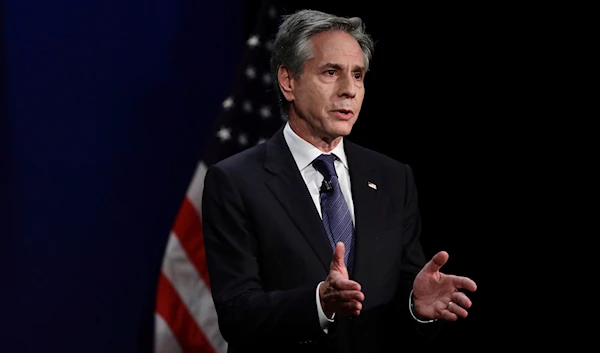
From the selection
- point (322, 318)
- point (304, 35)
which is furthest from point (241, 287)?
point (304, 35)

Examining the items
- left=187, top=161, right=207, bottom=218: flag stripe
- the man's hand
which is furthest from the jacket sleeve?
left=187, top=161, right=207, bottom=218: flag stripe

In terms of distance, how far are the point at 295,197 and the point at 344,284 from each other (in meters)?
0.35

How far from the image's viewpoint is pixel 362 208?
5.72 ft

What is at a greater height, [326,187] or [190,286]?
[326,187]

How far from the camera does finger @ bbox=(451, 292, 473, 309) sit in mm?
1530

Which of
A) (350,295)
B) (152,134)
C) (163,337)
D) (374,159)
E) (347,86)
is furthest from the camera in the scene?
(152,134)

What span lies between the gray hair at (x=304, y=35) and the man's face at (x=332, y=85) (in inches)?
0.6

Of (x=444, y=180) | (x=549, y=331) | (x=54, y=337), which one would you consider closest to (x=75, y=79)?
(x=54, y=337)

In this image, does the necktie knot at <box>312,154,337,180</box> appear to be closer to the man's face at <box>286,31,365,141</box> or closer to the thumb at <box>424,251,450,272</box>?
the man's face at <box>286,31,365,141</box>

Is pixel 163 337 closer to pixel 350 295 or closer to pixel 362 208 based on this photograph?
pixel 362 208

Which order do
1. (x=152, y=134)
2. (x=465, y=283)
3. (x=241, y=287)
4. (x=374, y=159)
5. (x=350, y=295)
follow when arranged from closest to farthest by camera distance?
(x=350, y=295), (x=465, y=283), (x=241, y=287), (x=374, y=159), (x=152, y=134)

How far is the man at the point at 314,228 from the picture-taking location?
160 cm

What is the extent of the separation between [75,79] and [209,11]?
616 mm

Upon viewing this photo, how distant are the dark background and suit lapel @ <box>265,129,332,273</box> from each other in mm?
1067
